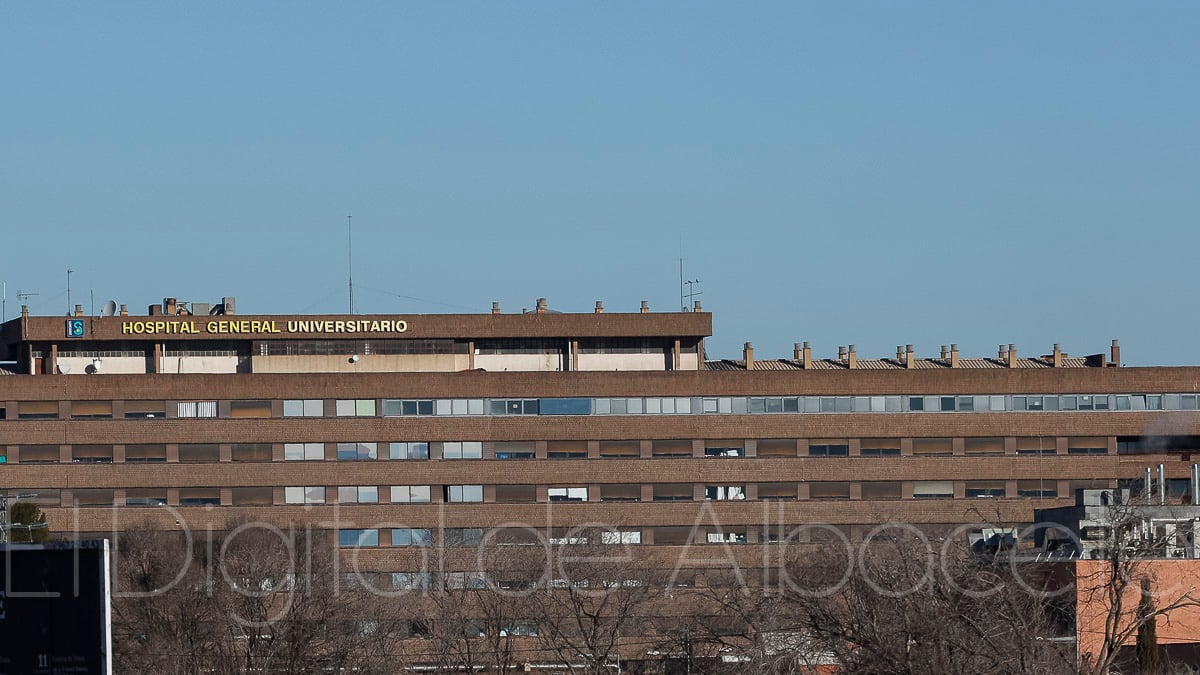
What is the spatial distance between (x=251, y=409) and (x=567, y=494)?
17.3 meters

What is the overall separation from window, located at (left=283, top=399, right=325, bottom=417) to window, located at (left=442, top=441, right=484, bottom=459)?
6840 millimetres

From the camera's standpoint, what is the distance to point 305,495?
101562 millimetres

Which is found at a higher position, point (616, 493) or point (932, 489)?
point (616, 493)

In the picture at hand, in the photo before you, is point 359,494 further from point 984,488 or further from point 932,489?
point 984,488

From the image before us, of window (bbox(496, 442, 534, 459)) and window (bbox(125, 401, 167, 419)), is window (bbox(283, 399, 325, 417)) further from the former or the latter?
window (bbox(496, 442, 534, 459))

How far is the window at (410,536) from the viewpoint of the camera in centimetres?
10125

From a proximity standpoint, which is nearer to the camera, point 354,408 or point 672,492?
point 354,408

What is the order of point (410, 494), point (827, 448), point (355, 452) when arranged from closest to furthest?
point (355, 452)
point (410, 494)
point (827, 448)

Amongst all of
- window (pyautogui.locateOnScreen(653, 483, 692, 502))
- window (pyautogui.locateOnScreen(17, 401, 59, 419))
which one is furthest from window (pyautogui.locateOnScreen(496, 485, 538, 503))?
window (pyautogui.locateOnScreen(17, 401, 59, 419))

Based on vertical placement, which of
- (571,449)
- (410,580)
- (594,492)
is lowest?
(410,580)

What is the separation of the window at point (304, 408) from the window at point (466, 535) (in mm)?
9347

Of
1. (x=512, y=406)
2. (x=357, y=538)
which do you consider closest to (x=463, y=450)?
(x=512, y=406)

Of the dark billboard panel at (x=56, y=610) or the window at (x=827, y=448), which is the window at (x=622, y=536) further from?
the dark billboard panel at (x=56, y=610)

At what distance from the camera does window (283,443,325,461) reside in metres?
102
